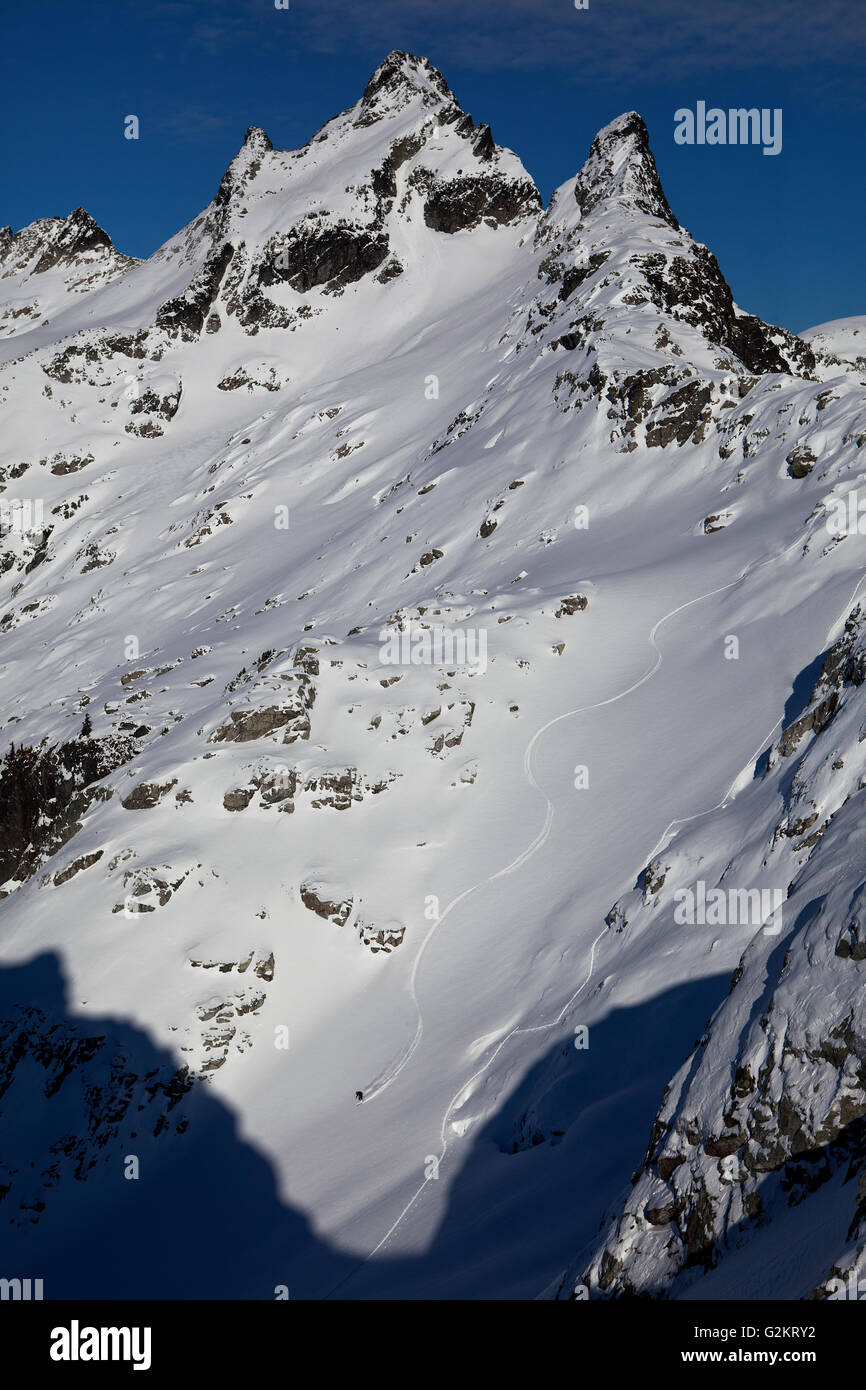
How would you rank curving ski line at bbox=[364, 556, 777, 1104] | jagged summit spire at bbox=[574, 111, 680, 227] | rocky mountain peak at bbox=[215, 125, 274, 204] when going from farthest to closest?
1. rocky mountain peak at bbox=[215, 125, 274, 204]
2. jagged summit spire at bbox=[574, 111, 680, 227]
3. curving ski line at bbox=[364, 556, 777, 1104]

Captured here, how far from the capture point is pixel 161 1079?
26906 millimetres

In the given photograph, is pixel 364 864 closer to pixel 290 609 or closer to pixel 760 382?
pixel 290 609

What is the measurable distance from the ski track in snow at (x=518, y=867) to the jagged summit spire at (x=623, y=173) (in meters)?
60.0

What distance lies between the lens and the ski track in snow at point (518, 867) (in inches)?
856

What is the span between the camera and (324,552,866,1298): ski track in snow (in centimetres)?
2175

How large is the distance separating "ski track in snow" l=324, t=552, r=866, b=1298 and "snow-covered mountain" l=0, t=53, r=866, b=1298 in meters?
0.15

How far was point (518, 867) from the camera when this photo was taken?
3034cm

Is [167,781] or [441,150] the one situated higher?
[441,150]

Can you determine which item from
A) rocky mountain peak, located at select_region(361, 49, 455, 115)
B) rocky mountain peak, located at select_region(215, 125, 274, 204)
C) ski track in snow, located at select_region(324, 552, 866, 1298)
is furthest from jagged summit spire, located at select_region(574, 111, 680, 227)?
ski track in snow, located at select_region(324, 552, 866, 1298)

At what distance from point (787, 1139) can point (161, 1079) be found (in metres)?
21.0

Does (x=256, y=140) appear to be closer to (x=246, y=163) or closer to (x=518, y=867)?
(x=246, y=163)

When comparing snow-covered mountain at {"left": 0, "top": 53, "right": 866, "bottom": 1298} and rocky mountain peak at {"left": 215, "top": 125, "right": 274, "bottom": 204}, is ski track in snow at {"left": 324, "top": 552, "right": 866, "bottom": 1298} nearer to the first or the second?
snow-covered mountain at {"left": 0, "top": 53, "right": 866, "bottom": 1298}

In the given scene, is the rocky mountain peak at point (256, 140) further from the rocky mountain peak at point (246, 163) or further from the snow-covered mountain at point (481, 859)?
the snow-covered mountain at point (481, 859)
